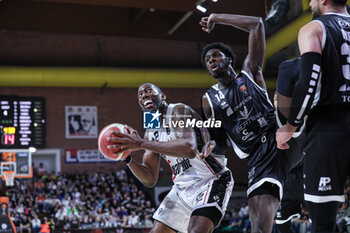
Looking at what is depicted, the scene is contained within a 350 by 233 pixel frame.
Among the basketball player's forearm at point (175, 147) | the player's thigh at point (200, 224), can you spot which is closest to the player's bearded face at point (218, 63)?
the basketball player's forearm at point (175, 147)

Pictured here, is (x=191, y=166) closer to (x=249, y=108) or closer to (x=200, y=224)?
(x=200, y=224)

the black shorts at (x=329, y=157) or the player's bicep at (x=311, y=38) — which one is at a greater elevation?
the player's bicep at (x=311, y=38)

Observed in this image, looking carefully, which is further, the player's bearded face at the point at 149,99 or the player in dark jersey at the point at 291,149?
the player's bearded face at the point at 149,99

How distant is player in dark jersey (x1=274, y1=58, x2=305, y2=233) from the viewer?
339cm

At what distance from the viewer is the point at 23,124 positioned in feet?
39.5

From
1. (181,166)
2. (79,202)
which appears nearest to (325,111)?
(181,166)

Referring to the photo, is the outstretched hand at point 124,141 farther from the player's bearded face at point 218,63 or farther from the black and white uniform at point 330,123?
the player's bearded face at point 218,63

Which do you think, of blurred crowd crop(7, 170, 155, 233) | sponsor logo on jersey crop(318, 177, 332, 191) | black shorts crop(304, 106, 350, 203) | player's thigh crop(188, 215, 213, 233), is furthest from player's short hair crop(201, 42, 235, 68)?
blurred crowd crop(7, 170, 155, 233)

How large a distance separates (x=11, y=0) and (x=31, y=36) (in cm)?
1076

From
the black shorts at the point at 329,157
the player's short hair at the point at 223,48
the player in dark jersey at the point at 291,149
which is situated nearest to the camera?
the black shorts at the point at 329,157

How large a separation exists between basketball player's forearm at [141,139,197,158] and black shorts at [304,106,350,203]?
120 centimetres

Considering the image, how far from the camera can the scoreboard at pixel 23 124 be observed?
10.9 meters

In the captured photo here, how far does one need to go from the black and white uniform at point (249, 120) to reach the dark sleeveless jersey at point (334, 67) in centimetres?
168

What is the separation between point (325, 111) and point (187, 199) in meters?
2.14
